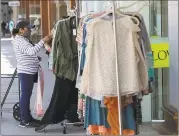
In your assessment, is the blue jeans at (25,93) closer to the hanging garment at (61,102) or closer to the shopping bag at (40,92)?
the shopping bag at (40,92)

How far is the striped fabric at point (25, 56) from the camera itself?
6.14 metres

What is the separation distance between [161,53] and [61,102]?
54.8 inches

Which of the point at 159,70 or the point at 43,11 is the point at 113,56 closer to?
the point at 159,70

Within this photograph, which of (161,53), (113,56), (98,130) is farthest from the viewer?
(161,53)

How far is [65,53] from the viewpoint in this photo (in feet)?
19.3

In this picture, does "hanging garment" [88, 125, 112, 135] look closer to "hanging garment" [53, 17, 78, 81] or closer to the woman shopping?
"hanging garment" [53, 17, 78, 81]

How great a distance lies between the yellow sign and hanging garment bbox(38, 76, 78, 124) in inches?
42.4

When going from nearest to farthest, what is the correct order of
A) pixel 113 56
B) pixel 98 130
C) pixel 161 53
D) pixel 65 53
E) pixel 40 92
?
1. pixel 113 56
2. pixel 98 130
3. pixel 65 53
4. pixel 161 53
5. pixel 40 92

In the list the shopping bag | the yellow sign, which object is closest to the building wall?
the shopping bag

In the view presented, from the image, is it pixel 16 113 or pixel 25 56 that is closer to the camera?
pixel 25 56

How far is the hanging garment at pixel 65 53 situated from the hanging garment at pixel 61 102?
0.17m

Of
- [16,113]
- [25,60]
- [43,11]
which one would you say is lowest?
[16,113]

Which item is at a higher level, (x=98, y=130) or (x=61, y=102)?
(x=61, y=102)

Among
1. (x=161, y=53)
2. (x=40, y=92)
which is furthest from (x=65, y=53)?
(x=161, y=53)
